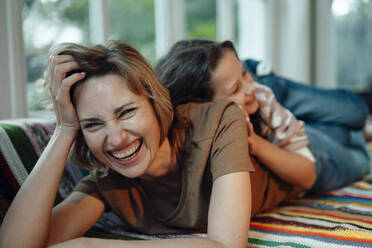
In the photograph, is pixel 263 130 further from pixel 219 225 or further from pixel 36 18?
pixel 36 18

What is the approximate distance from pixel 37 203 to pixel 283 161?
2.49 ft

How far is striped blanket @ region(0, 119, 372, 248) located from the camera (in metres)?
1.03

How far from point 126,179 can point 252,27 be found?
286 centimetres

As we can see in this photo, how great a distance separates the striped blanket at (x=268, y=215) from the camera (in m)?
1.03

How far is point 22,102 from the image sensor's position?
1613mm

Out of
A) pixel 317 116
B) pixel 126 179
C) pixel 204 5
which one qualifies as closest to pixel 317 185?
pixel 317 116

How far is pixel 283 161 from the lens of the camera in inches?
50.3

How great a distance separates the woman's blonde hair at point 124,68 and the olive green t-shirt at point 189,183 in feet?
0.37

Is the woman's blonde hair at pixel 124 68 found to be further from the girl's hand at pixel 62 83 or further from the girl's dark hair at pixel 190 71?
the girl's dark hair at pixel 190 71

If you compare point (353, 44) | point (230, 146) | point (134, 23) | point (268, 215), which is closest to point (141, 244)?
point (230, 146)

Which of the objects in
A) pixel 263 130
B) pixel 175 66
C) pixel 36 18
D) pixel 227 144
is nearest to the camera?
pixel 227 144

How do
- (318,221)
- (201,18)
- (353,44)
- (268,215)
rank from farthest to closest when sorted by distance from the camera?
(353,44) → (201,18) → (268,215) → (318,221)

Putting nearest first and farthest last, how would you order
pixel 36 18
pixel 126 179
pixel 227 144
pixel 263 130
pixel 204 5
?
pixel 227 144, pixel 126 179, pixel 263 130, pixel 36 18, pixel 204 5

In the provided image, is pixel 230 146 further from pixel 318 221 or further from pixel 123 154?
pixel 318 221
